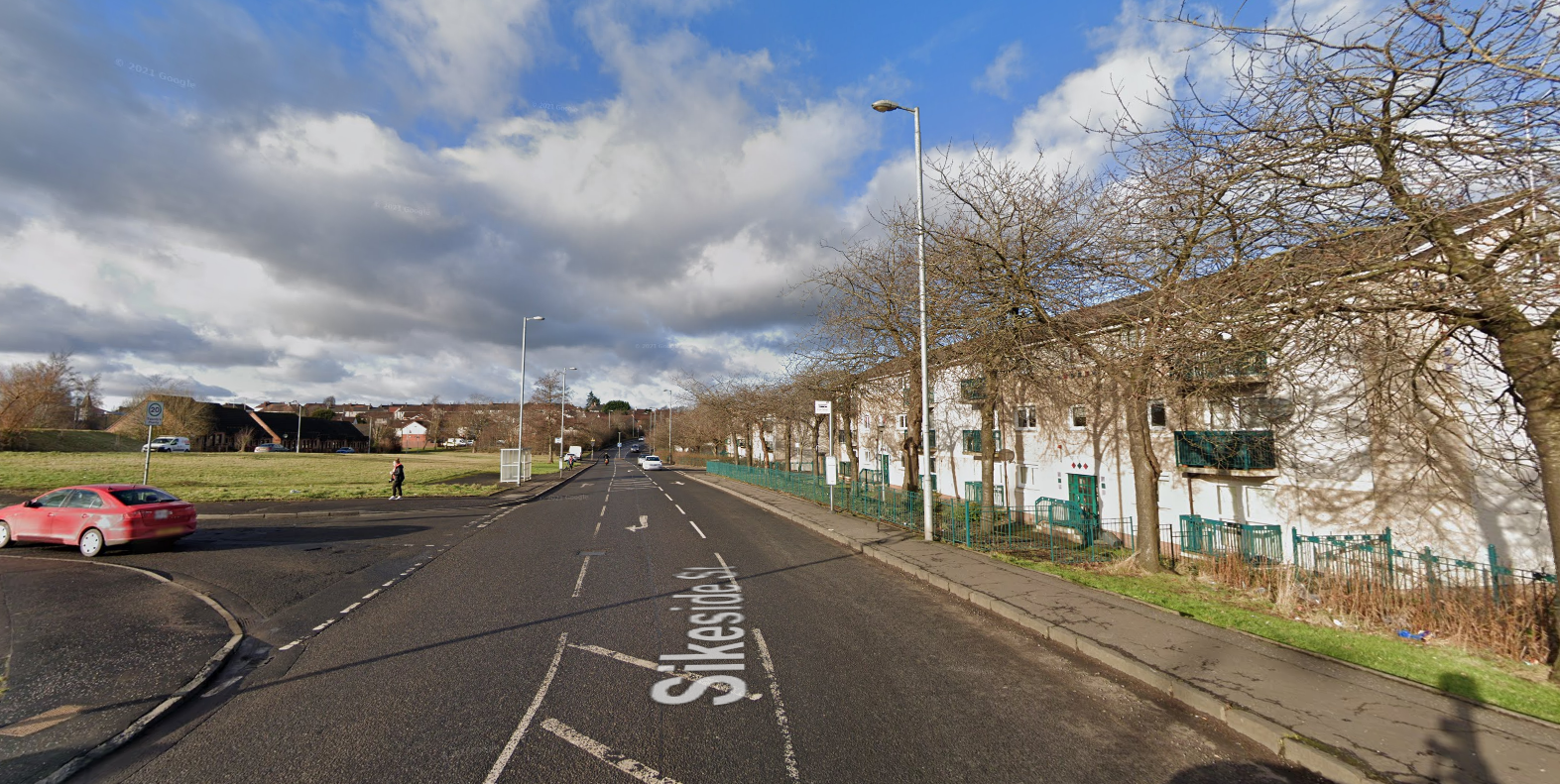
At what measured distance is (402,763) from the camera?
3.99 metres

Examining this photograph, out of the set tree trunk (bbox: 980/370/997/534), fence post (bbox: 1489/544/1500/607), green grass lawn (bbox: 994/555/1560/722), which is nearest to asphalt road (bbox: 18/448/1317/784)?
green grass lawn (bbox: 994/555/1560/722)

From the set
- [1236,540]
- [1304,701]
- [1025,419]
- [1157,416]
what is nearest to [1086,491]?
[1157,416]

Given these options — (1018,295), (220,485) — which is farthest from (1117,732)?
(220,485)

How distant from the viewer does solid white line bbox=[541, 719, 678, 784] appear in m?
3.81

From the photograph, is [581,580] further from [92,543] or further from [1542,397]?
[1542,397]

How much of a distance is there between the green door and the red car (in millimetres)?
21361

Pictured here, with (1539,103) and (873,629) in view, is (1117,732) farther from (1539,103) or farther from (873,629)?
(1539,103)

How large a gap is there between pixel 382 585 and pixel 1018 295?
11748 mm

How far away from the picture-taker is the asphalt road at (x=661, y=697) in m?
4.02

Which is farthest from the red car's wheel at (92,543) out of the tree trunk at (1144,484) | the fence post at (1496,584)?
the fence post at (1496,584)

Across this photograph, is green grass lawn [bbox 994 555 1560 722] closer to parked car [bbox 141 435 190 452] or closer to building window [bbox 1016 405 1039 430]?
building window [bbox 1016 405 1039 430]

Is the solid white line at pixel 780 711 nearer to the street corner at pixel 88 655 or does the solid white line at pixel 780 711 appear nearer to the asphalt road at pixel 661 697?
the asphalt road at pixel 661 697

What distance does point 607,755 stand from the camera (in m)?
4.08

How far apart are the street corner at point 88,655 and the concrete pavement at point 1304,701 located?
8.10 meters
